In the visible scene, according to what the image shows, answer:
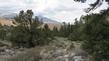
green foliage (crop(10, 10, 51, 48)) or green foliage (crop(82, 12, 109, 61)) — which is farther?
green foliage (crop(10, 10, 51, 48))

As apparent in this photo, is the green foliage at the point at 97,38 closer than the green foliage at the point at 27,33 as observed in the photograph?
Yes

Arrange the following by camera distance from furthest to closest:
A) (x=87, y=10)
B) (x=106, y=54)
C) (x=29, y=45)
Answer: (x=29, y=45), (x=106, y=54), (x=87, y=10)

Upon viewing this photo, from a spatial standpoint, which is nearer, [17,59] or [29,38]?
[17,59]

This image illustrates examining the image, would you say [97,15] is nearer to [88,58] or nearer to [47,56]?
[88,58]

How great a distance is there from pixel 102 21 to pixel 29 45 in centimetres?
1637

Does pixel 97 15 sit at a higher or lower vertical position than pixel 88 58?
higher

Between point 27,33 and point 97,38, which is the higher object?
point 97,38

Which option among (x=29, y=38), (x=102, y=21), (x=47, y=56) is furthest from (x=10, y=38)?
(x=102, y=21)

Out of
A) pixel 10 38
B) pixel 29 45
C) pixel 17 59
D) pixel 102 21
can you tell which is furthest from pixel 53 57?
pixel 10 38

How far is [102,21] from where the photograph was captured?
14.2 m

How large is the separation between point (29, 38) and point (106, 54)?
14.8 metres

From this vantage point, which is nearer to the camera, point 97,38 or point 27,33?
point 97,38

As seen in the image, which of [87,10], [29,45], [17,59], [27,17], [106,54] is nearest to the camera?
[87,10]

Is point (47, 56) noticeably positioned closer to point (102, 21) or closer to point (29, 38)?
point (102, 21)
